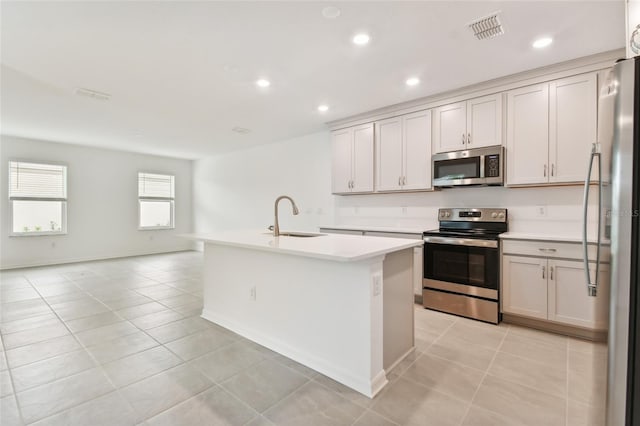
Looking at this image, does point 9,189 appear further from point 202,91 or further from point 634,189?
point 634,189

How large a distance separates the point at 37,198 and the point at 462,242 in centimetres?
796

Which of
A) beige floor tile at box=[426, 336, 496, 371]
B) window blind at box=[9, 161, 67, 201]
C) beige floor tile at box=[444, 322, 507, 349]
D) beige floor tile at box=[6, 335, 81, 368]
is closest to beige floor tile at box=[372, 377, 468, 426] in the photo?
beige floor tile at box=[426, 336, 496, 371]

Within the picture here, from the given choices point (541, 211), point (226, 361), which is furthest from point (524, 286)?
point (226, 361)

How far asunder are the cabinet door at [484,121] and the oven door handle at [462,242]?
3.67ft

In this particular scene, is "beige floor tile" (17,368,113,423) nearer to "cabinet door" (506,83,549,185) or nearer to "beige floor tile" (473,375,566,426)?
"beige floor tile" (473,375,566,426)

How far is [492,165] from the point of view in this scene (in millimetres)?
3283

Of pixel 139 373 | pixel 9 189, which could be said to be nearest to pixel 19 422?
pixel 139 373

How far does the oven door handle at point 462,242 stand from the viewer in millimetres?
3029

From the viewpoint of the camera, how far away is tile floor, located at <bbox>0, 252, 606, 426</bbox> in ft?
5.60

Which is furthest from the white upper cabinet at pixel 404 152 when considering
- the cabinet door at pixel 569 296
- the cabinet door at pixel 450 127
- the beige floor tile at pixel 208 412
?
the beige floor tile at pixel 208 412

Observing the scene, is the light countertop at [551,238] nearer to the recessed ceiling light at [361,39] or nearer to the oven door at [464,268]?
the oven door at [464,268]

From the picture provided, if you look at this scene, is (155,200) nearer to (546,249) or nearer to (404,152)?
(404,152)

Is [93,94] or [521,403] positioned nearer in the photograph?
[521,403]

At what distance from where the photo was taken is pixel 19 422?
1.67 meters
